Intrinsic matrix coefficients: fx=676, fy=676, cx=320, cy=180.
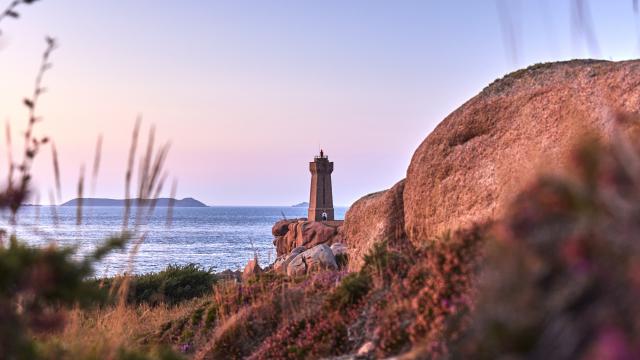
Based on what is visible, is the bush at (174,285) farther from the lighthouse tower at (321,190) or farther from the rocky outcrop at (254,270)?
the lighthouse tower at (321,190)

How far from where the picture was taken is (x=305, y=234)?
131ft

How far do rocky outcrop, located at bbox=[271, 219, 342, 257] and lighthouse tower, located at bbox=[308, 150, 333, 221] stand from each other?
51.3ft

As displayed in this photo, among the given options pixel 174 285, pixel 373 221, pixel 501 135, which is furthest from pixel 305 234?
pixel 501 135

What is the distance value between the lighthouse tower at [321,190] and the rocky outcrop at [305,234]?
15633 millimetres

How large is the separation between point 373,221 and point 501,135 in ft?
9.77

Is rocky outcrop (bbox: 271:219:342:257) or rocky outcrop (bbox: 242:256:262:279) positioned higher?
rocky outcrop (bbox: 271:219:342:257)

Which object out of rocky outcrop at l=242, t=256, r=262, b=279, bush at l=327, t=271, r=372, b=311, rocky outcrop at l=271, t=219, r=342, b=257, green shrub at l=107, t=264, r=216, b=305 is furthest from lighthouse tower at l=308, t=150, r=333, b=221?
bush at l=327, t=271, r=372, b=311

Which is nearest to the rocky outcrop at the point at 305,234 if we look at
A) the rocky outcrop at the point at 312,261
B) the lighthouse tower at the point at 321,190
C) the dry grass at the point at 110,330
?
the lighthouse tower at the point at 321,190

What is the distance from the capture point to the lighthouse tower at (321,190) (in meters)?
64.4

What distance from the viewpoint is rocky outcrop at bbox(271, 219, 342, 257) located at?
37.5m

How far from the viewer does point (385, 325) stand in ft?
17.8

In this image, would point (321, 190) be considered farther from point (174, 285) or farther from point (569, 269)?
point (569, 269)

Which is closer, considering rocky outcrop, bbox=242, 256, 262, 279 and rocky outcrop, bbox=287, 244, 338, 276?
rocky outcrop, bbox=242, 256, 262, 279

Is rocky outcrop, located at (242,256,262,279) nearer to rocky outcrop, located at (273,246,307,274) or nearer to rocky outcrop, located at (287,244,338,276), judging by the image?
rocky outcrop, located at (273,246,307,274)
